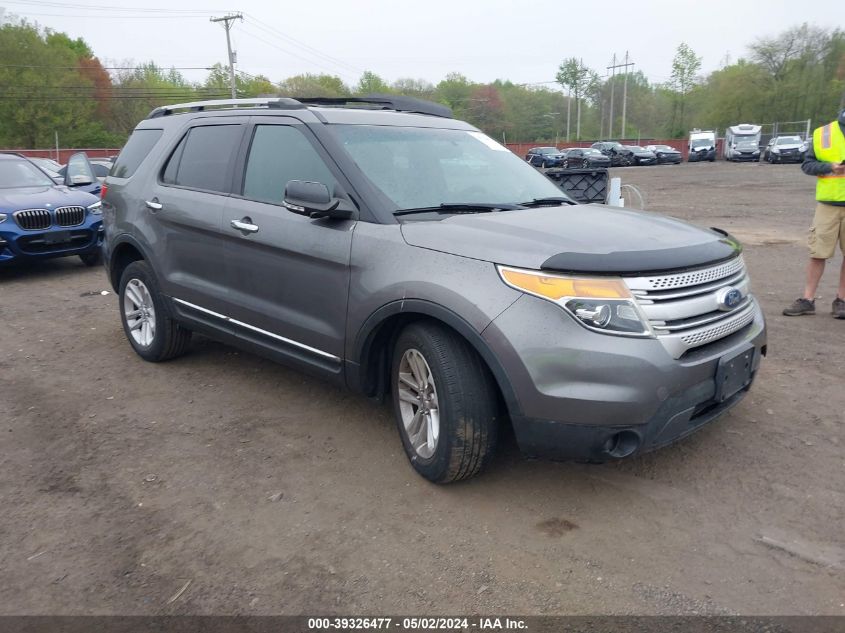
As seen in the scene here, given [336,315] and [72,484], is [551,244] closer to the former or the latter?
[336,315]

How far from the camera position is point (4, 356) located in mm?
5766

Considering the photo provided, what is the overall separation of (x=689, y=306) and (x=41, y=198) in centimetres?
890

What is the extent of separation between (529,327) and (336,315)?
1186 millimetres

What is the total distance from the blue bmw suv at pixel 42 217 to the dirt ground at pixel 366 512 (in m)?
4.44

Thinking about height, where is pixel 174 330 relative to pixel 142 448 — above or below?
above

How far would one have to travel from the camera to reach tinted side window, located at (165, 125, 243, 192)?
4.51 m

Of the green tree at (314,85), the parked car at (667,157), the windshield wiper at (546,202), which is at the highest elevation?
the green tree at (314,85)

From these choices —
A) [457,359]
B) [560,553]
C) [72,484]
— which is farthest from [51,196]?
[560,553]

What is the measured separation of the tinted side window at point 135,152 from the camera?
534cm

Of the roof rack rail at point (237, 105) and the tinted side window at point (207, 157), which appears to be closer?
the roof rack rail at point (237, 105)

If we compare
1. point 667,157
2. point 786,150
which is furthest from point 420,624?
point 667,157

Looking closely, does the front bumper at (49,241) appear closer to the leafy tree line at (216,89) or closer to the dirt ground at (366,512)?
the dirt ground at (366,512)

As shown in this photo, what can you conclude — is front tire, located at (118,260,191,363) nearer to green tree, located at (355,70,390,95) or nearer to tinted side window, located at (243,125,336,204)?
tinted side window, located at (243,125,336,204)

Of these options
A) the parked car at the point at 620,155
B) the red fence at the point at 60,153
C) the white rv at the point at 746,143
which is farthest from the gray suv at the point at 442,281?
the white rv at the point at 746,143
